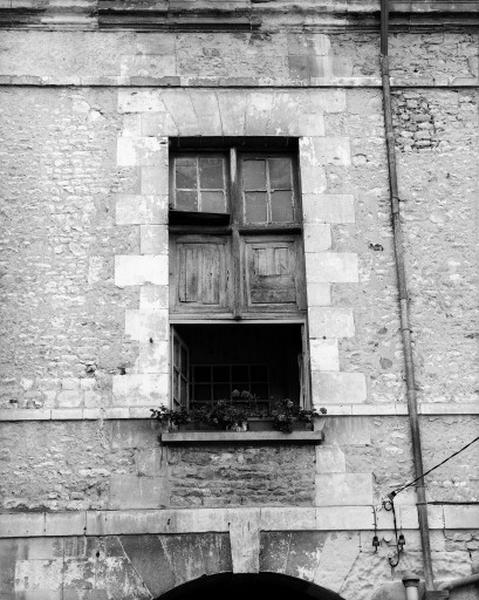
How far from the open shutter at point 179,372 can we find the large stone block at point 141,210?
100 centimetres

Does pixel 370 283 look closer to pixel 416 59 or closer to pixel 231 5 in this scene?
pixel 416 59

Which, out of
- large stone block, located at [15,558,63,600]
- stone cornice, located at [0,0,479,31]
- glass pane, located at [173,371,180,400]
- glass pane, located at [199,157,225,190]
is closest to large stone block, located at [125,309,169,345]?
glass pane, located at [173,371,180,400]

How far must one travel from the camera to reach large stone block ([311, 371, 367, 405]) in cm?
820

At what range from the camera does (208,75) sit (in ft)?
30.6

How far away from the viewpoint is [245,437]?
8008 millimetres

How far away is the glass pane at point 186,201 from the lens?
909 cm

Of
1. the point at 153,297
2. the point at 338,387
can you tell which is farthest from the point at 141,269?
the point at 338,387

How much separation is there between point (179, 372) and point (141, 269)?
96 cm

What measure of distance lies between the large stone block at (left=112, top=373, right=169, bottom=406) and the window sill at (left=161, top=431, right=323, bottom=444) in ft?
1.09

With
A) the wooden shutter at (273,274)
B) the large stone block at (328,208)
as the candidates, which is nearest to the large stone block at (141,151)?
the wooden shutter at (273,274)

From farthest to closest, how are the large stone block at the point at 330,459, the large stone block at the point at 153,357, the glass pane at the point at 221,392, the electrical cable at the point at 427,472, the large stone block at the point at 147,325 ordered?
the glass pane at the point at 221,392
the large stone block at the point at 147,325
the large stone block at the point at 153,357
the large stone block at the point at 330,459
the electrical cable at the point at 427,472

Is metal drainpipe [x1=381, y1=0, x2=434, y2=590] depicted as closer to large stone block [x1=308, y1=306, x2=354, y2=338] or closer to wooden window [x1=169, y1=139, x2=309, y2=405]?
large stone block [x1=308, y1=306, x2=354, y2=338]

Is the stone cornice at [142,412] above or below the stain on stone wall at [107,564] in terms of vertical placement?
above

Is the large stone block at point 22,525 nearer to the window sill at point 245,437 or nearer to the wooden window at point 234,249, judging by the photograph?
the window sill at point 245,437
